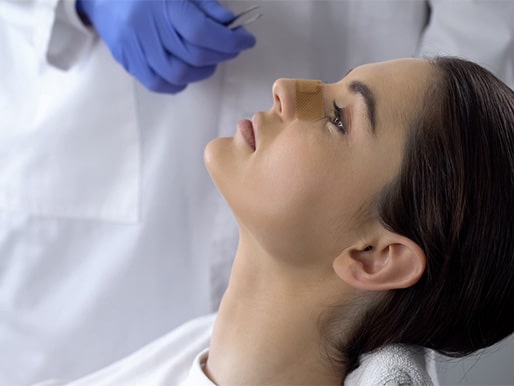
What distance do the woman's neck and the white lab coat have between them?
13.2 inches

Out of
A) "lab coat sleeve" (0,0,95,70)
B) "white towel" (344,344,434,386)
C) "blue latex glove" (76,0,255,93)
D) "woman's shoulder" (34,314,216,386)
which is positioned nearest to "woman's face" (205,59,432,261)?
"white towel" (344,344,434,386)

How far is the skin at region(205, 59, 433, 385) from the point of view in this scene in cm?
104

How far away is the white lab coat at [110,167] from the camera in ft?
4.68

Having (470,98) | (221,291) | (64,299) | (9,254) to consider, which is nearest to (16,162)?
(9,254)

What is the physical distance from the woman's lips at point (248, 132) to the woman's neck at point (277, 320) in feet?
0.52

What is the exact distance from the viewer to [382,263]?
1057 millimetres

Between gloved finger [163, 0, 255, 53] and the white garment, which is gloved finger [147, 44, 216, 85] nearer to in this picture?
gloved finger [163, 0, 255, 53]

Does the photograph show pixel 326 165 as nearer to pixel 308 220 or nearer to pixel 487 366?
pixel 308 220

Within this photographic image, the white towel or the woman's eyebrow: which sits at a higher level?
the woman's eyebrow

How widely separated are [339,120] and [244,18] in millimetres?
411

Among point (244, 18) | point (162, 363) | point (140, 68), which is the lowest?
point (162, 363)

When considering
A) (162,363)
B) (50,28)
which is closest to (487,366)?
(162,363)

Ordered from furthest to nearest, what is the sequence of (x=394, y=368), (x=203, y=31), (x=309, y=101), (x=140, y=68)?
(x=140, y=68)
(x=203, y=31)
(x=309, y=101)
(x=394, y=368)

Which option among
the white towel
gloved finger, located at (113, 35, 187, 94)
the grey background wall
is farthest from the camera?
gloved finger, located at (113, 35, 187, 94)
